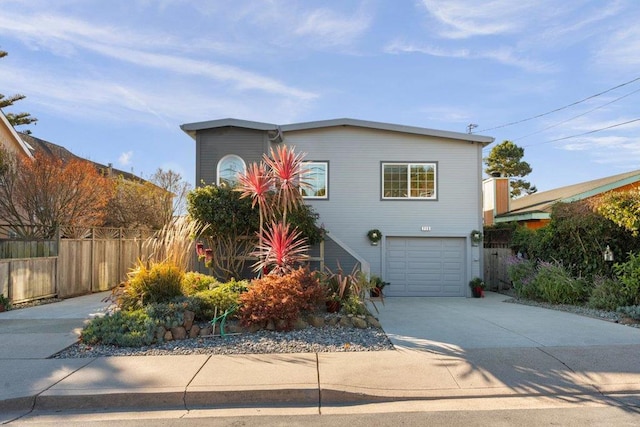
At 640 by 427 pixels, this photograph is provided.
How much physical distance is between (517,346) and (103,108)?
15.3 meters

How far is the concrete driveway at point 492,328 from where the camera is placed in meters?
6.97

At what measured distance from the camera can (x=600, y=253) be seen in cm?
1102

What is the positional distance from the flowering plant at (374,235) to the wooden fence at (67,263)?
669cm

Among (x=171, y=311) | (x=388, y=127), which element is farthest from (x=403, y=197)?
(x=171, y=311)

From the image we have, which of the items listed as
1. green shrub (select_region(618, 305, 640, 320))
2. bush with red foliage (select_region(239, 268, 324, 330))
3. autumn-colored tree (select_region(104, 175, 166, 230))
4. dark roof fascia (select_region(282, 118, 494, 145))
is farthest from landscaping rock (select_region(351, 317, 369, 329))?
autumn-colored tree (select_region(104, 175, 166, 230))

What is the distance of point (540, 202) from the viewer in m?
17.5

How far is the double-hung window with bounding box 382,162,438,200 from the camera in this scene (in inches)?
549

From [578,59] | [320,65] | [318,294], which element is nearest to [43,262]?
[318,294]

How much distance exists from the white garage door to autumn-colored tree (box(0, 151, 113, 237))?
1016 cm

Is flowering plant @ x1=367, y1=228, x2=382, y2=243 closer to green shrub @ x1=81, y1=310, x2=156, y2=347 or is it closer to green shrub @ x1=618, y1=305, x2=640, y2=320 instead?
green shrub @ x1=618, y1=305, x2=640, y2=320

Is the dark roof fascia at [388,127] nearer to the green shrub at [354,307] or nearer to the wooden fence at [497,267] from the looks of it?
the wooden fence at [497,267]

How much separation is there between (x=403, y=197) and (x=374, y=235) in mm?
1570

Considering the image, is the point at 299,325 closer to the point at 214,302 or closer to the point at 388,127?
the point at 214,302

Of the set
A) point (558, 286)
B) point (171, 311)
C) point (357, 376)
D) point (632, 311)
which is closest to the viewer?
point (357, 376)
